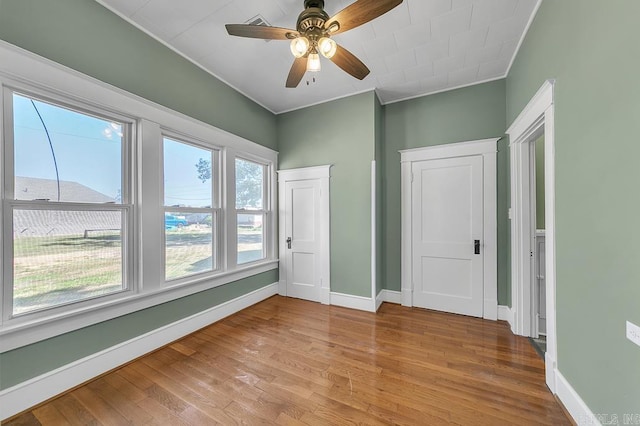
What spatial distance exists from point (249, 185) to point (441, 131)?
113 inches

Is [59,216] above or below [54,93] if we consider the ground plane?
below

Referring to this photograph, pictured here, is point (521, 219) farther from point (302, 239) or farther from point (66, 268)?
point (66, 268)

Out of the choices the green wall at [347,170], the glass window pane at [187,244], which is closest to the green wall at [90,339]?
the glass window pane at [187,244]

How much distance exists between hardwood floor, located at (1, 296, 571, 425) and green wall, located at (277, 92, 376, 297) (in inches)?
32.0

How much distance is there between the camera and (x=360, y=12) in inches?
62.4

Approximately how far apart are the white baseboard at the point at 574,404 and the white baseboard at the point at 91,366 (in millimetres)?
3196

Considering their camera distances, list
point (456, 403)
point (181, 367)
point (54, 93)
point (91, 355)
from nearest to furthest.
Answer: point (456, 403) → point (54, 93) → point (91, 355) → point (181, 367)

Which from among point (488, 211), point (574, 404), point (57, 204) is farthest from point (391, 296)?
point (57, 204)

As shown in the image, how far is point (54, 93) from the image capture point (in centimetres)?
172

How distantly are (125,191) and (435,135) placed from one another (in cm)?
369

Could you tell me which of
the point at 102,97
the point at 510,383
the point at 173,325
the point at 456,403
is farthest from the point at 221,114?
the point at 510,383

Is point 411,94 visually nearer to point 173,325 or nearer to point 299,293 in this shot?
point 299,293

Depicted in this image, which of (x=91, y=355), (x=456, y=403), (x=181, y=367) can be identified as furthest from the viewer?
(x=181, y=367)

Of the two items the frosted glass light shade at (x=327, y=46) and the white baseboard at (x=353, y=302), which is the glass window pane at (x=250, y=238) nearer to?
the white baseboard at (x=353, y=302)
